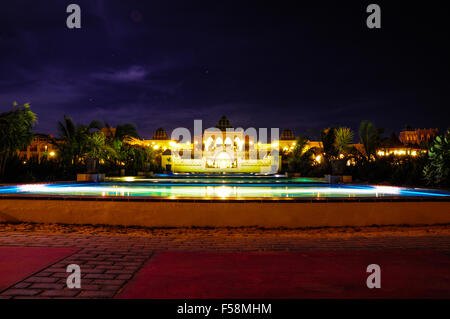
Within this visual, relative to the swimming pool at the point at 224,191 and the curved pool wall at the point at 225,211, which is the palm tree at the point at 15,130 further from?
the curved pool wall at the point at 225,211

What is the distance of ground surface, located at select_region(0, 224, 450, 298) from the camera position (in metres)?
2.54

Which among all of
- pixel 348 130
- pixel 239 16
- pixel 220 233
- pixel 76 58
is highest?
pixel 239 16

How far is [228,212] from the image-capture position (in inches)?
208

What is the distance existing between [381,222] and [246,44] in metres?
15.7

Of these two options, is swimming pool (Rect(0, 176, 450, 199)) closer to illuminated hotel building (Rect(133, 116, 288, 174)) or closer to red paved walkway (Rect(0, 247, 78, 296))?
red paved walkway (Rect(0, 247, 78, 296))

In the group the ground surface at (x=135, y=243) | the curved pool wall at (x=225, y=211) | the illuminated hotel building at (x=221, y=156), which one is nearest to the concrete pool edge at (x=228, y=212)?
the curved pool wall at (x=225, y=211)

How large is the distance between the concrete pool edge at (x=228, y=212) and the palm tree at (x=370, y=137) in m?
11.0

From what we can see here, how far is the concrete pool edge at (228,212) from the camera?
17.3 ft

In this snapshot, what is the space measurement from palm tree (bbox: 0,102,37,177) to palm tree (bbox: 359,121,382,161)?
46.4 feet

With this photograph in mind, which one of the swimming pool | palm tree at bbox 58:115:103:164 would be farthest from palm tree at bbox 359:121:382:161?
palm tree at bbox 58:115:103:164

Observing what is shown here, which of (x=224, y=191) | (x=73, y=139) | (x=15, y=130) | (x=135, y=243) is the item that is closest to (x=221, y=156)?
(x=73, y=139)
